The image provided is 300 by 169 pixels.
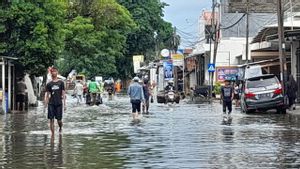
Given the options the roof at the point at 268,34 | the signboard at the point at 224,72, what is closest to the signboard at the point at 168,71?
the signboard at the point at 224,72

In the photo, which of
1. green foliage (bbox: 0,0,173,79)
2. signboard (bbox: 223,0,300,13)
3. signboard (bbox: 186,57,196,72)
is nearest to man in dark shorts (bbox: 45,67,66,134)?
green foliage (bbox: 0,0,173,79)

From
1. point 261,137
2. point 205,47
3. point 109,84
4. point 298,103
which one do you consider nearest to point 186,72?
point 205,47

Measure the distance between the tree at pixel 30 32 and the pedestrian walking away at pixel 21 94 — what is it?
3.21 ft

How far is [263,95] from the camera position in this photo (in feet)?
98.8

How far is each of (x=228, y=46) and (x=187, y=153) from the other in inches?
2022

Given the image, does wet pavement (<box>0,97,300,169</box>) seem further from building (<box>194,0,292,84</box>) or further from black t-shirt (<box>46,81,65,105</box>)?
building (<box>194,0,292,84</box>)

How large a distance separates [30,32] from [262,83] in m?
11.4

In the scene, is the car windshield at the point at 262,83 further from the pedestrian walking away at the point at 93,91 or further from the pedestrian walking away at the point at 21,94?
the pedestrian walking away at the point at 93,91

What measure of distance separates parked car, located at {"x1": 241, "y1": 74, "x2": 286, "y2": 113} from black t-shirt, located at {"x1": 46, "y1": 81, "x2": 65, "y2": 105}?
13.4m

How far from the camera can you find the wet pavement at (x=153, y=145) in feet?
41.3

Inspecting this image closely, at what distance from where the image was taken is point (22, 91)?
34.8 metres

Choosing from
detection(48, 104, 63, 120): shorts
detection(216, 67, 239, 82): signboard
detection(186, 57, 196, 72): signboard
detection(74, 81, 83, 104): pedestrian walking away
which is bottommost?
detection(48, 104, 63, 120): shorts

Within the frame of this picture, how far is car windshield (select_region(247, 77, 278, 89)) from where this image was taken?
99.9 feet

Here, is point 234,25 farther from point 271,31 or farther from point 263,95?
point 263,95
